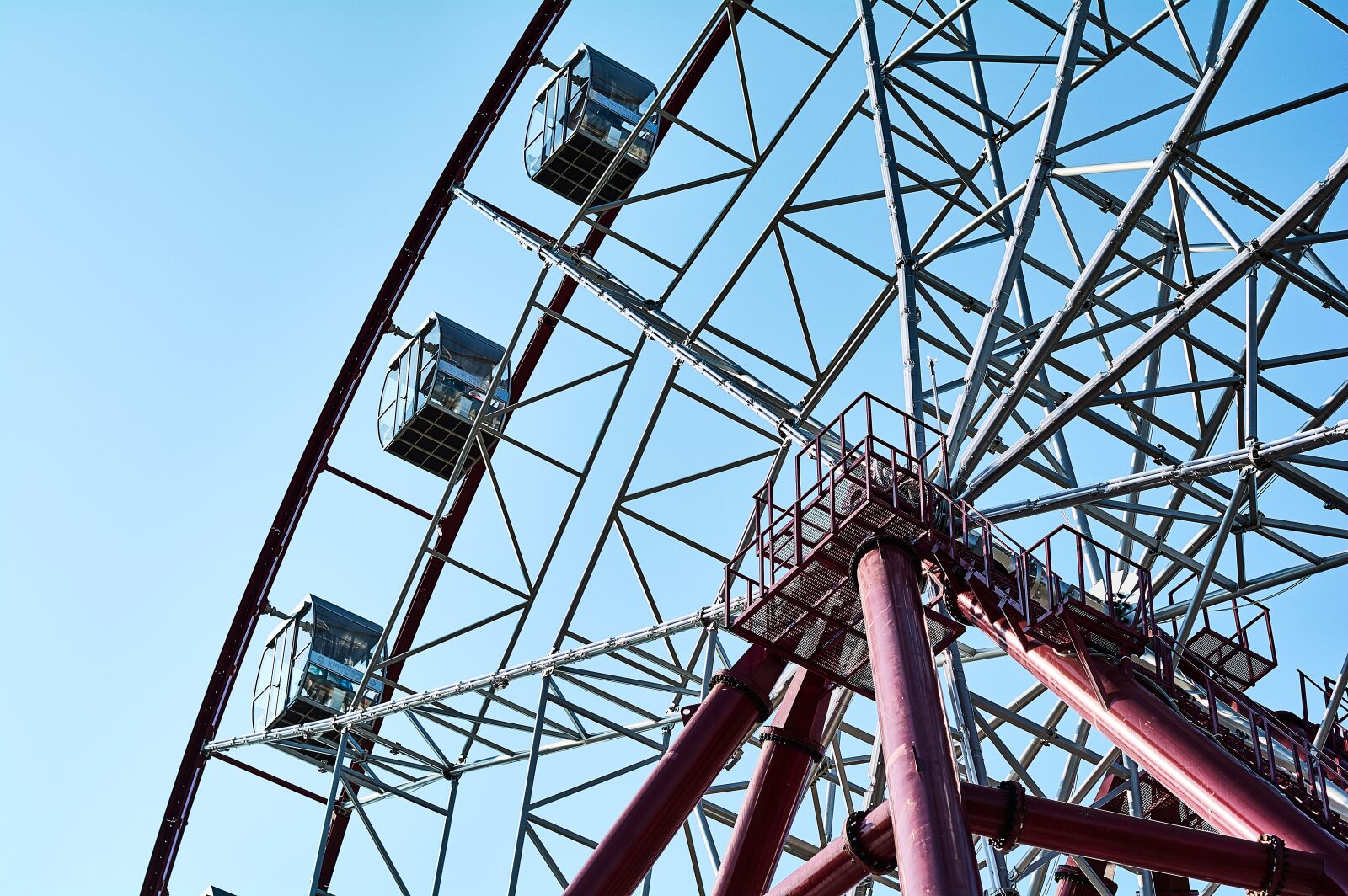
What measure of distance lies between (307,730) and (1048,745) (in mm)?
13224

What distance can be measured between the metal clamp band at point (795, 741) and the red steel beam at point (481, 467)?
1160cm

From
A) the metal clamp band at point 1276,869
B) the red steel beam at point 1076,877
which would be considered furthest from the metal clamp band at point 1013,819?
the red steel beam at point 1076,877

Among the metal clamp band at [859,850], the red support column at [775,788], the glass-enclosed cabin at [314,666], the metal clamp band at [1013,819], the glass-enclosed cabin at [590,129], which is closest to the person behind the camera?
the metal clamp band at [1013,819]

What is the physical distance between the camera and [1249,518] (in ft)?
59.8

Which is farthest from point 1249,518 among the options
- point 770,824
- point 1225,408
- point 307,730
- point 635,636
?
point 307,730

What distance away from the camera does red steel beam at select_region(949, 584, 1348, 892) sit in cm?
1352

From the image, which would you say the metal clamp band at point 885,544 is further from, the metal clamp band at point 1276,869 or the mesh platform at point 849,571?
the metal clamp band at point 1276,869

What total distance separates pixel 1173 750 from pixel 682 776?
498cm

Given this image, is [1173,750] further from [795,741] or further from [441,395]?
[441,395]

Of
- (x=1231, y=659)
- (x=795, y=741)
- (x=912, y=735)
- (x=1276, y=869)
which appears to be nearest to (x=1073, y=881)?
(x=1231, y=659)

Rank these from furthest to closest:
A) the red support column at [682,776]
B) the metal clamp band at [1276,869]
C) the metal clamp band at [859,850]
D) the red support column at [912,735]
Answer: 1. the red support column at [682,776]
2. the metal clamp band at [859,850]
3. the metal clamp band at [1276,869]
4. the red support column at [912,735]

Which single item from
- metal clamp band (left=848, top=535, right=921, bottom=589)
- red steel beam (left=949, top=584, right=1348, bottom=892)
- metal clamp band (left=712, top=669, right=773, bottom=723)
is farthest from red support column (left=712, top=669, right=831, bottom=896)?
red steel beam (left=949, top=584, right=1348, bottom=892)

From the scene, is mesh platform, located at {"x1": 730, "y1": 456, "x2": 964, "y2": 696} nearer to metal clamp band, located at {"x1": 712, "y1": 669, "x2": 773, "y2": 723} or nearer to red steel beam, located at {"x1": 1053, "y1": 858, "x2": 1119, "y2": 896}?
metal clamp band, located at {"x1": 712, "y1": 669, "x2": 773, "y2": 723}

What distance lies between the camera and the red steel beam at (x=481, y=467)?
28.0 m
